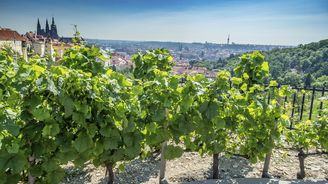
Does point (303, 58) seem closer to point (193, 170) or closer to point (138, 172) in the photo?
point (193, 170)

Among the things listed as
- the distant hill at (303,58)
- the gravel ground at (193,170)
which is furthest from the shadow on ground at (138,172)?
the distant hill at (303,58)

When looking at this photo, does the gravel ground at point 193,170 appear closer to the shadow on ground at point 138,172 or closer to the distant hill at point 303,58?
the shadow on ground at point 138,172

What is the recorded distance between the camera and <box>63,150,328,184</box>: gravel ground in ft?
12.3

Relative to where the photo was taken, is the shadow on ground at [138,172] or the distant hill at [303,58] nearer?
the shadow on ground at [138,172]

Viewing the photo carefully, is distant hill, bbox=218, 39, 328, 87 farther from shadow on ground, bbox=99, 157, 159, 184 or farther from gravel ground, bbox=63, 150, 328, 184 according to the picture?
shadow on ground, bbox=99, 157, 159, 184

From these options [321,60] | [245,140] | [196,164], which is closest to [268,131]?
[245,140]

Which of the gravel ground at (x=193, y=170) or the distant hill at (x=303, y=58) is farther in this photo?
the distant hill at (x=303, y=58)

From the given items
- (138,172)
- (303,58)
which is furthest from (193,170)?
(303,58)

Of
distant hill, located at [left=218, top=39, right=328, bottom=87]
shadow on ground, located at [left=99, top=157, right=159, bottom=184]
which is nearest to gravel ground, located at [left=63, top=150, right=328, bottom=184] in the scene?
shadow on ground, located at [left=99, top=157, right=159, bottom=184]

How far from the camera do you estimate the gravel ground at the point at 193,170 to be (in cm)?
→ 374

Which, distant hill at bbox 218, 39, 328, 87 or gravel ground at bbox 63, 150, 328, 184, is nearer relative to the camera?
gravel ground at bbox 63, 150, 328, 184

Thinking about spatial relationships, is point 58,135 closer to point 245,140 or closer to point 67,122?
point 67,122

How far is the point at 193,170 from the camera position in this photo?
393 centimetres

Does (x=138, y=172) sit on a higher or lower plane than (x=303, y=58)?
lower
